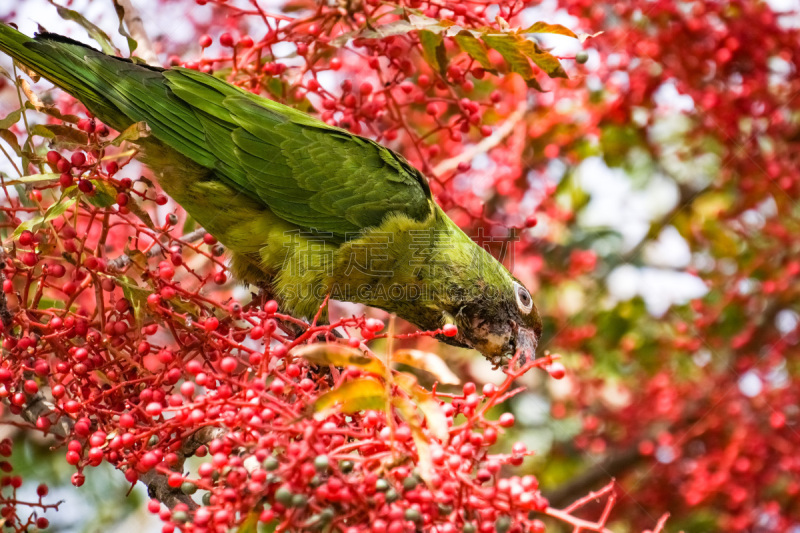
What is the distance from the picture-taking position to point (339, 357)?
6.66ft

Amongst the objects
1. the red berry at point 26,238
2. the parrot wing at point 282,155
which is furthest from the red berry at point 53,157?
the parrot wing at point 282,155

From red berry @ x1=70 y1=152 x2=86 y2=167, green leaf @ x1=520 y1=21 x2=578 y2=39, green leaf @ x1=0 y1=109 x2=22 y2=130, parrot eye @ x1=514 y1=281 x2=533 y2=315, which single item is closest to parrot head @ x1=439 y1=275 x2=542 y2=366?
parrot eye @ x1=514 y1=281 x2=533 y2=315

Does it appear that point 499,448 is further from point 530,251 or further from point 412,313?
point 412,313

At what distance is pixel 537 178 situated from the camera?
5383mm

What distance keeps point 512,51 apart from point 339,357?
5.52ft

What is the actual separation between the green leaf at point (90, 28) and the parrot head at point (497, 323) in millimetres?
2029

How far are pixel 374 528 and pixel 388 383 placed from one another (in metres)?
0.38

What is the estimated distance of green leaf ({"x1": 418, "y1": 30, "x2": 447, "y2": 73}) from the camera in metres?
3.21

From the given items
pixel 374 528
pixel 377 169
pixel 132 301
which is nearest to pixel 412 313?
pixel 377 169

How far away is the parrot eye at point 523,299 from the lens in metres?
3.76

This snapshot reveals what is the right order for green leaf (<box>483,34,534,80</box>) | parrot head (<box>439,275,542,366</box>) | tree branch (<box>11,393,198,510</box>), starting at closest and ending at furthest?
1. tree branch (<box>11,393,198,510</box>)
2. green leaf (<box>483,34,534,80</box>)
3. parrot head (<box>439,275,542,366</box>)

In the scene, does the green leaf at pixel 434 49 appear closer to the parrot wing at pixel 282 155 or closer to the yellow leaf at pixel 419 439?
the parrot wing at pixel 282 155

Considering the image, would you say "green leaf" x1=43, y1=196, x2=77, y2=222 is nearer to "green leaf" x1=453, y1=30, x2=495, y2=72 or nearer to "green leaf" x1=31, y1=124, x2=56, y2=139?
"green leaf" x1=31, y1=124, x2=56, y2=139

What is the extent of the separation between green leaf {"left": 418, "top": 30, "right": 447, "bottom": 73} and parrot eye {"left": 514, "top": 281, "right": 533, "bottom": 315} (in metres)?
1.16
